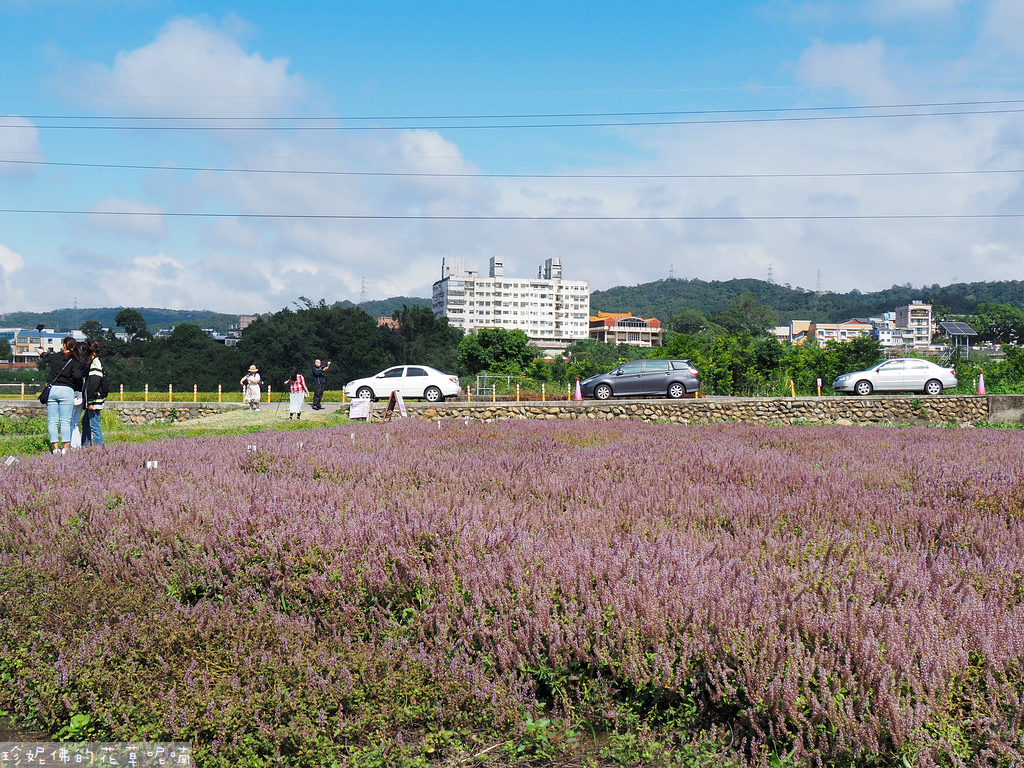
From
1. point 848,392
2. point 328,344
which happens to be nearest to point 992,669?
point 848,392

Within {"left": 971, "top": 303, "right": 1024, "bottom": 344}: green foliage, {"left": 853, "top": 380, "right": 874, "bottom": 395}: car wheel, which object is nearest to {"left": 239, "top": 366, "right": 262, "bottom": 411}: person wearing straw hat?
{"left": 853, "top": 380, "right": 874, "bottom": 395}: car wheel

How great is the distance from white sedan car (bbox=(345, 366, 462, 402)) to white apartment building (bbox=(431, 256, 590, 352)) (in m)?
148

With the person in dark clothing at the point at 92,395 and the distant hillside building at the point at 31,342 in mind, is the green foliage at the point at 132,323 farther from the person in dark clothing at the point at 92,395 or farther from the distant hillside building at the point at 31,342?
the distant hillside building at the point at 31,342

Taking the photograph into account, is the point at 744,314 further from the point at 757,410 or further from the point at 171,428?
the point at 171,428

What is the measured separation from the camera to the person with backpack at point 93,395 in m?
11.9

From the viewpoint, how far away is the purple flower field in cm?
229

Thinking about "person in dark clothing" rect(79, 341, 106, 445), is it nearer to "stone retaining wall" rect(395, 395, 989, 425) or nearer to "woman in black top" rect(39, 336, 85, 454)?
"woman in black top" rect(39, 336, 85, 454)

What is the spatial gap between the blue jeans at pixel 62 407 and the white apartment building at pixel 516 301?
164m

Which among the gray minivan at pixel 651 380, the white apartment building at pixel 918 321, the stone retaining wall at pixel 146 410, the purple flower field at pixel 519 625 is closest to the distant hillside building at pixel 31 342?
the stone retaining wall at pixel 146 410

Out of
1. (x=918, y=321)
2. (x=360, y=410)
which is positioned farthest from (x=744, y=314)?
(x=360, y=410)

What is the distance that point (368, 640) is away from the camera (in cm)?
308

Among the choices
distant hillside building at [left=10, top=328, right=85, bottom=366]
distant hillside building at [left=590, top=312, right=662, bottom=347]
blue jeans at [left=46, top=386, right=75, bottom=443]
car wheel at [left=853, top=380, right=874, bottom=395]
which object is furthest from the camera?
distant hillside building at [left=590, top=312, right=662, bottom=347]

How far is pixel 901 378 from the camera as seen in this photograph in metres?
27.3

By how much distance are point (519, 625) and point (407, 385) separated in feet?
77.4
